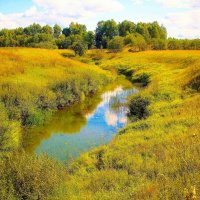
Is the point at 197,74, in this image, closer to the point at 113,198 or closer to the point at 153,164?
the point at 153,164

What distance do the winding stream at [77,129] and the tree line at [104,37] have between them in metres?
51.5

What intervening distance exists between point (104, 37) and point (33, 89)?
83.9 metres

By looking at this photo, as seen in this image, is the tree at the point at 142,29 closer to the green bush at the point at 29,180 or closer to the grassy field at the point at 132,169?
the grassy field at the point at 132,169

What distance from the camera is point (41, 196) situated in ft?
30.7

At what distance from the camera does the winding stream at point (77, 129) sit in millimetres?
17281

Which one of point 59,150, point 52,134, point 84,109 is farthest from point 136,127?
point 84,109

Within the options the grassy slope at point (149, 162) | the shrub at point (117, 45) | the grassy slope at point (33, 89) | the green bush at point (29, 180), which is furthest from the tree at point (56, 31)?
the green bush at point (29, 180)

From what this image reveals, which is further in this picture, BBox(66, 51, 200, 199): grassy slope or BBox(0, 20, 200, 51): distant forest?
BBox(0, 20, 200, 51): distant forest

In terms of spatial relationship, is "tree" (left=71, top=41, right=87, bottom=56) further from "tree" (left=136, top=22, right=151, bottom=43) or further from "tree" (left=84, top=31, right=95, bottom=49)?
"tree" (left=84, top=31, right=95, bottom=49)

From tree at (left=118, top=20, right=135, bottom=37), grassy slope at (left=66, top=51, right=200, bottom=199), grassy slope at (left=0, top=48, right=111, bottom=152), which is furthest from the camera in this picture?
tree at (left=118, top=20, right=135, bottom=37)

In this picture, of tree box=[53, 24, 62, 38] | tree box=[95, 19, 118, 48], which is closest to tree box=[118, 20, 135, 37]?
tree box=[95, 19, 118, 48]

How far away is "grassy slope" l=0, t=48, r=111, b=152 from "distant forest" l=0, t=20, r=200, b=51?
43.1 metres

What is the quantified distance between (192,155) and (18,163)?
17.0ft

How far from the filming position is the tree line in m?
80.5
